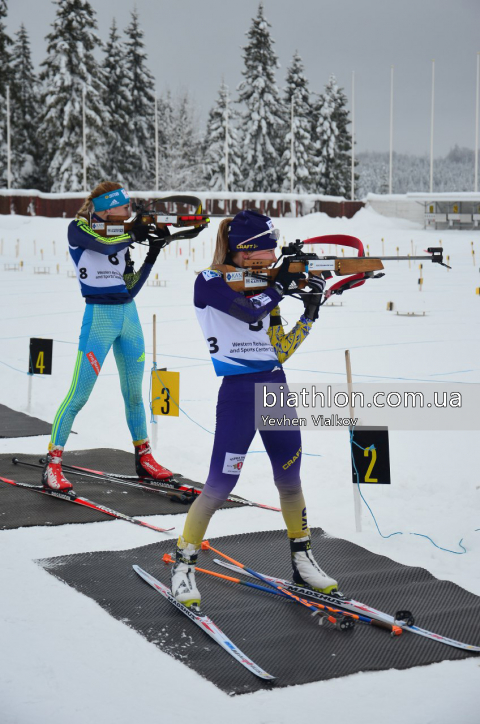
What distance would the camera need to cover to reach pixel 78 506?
5703 mm

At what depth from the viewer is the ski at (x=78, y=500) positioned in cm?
541

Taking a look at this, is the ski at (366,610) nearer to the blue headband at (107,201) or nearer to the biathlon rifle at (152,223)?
the biathlon rifle at (152,223)

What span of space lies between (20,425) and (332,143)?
56208 millimetres

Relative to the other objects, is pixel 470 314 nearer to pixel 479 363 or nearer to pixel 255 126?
pixel 479 363

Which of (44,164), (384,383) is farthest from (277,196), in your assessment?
(384,383)

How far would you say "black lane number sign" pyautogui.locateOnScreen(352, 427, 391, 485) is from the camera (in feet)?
16.7

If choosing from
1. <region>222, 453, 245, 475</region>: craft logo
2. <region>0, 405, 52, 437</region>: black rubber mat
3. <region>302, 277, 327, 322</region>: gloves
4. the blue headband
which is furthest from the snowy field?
the blue headband

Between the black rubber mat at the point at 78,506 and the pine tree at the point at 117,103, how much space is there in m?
50.8

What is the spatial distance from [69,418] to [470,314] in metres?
12.9

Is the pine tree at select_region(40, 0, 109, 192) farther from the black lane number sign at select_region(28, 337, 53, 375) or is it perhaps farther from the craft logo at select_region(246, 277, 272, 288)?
the craft logo at select_region(246, 277, 272, 288)

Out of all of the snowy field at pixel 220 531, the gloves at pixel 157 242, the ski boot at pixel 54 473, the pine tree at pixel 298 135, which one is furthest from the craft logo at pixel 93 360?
the pine tree at pixel 298 135

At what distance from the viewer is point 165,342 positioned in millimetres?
14188

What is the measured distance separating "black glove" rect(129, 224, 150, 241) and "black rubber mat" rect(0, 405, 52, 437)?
9.00 feet

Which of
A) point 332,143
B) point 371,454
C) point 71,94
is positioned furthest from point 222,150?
point 371,454
